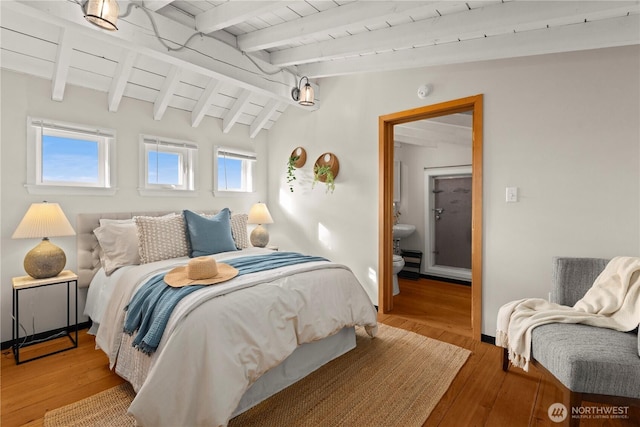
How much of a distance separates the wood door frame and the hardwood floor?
1.81ft

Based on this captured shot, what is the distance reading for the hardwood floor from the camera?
5.85 feet

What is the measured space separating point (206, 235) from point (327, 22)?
2.07 meters

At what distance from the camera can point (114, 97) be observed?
116 inches

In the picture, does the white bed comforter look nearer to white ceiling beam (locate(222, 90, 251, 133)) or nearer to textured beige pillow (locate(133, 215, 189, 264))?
textured beige pillow (locate(133, 215, 189, 264))

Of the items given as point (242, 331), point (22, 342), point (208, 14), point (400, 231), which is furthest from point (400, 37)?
point (22, 342)

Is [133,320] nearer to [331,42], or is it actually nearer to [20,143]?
[20,143]

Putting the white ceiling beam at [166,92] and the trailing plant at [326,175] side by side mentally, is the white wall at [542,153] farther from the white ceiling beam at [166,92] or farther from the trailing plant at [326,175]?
the white ceiling beam at [166,92]

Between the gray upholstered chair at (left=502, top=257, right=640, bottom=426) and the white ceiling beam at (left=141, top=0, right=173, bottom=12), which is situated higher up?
the white ceiling beam at (left=141, top=0, right=173, bottom=12)

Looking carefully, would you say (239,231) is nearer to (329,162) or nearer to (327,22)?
(329,162)

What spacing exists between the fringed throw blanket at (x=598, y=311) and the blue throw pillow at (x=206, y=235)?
2.41 m

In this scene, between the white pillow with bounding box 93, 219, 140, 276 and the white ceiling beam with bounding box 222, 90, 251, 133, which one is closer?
the white pillow with bounding box 93, 219, 140, 276

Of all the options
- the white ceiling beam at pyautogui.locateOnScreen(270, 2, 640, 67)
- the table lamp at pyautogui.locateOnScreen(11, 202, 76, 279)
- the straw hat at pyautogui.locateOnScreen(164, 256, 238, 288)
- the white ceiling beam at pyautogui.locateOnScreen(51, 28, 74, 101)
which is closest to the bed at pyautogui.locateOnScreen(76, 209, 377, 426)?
the straw hat at pyautogui.locateOnScreen(164, 256, 238, 288)

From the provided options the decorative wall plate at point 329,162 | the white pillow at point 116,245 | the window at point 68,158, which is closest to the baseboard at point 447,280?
the decorative wall plate at point 329,162

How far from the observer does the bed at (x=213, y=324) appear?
1500 mm
